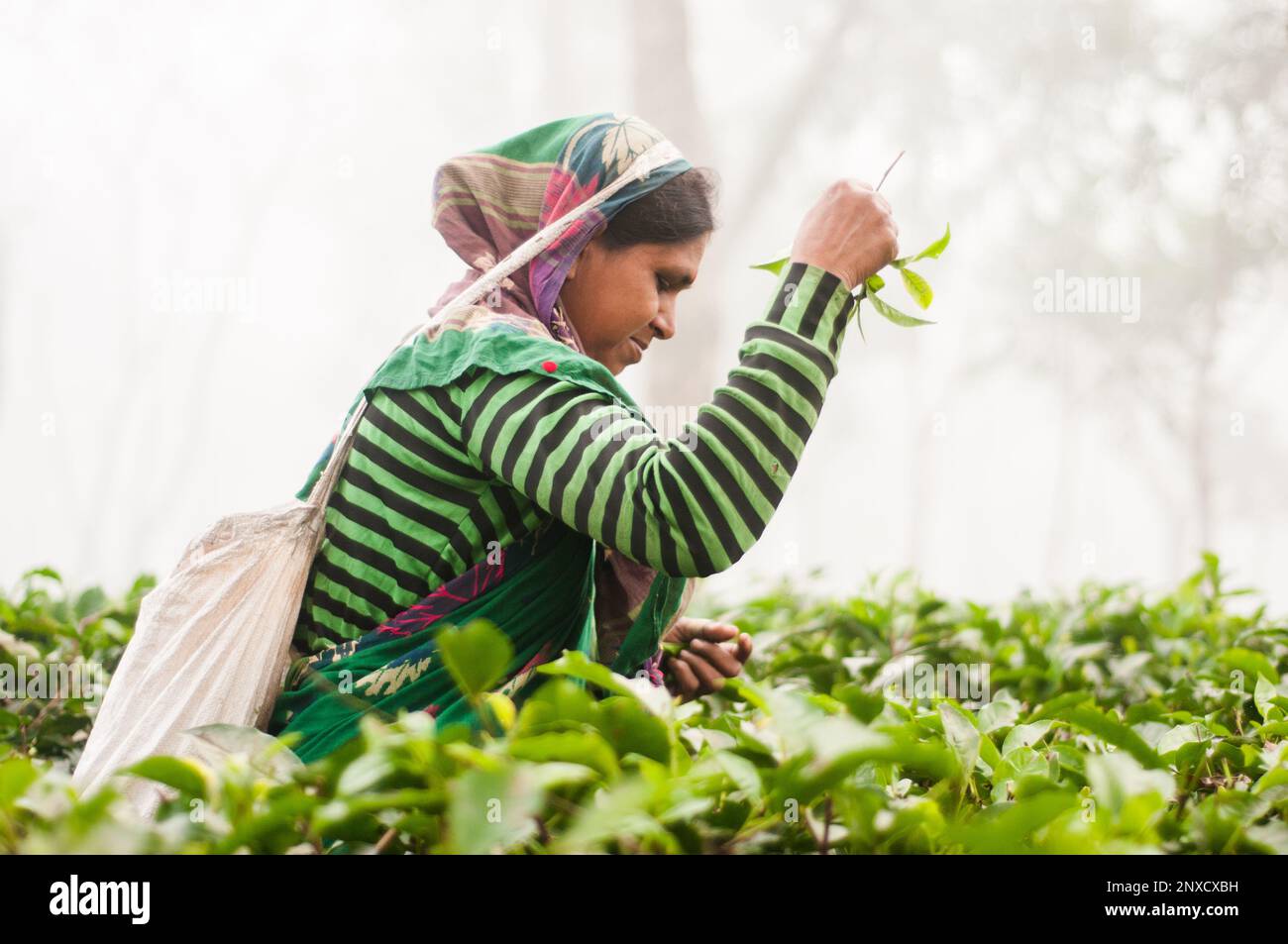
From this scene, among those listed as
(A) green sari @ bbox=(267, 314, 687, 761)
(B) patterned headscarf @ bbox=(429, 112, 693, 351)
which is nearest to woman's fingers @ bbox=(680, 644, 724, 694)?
(A) green sari @ bbox=(267, 314, 687, 761)

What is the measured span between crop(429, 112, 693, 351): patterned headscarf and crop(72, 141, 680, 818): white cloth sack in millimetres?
431

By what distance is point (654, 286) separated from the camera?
1845mm

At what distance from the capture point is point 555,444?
1415 millimetres

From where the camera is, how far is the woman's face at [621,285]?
181 centimetres

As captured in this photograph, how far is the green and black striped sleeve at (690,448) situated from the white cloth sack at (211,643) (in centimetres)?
30

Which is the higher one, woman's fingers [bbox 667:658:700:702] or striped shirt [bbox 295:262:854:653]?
striped shirt [bbox 295:262:854:653]

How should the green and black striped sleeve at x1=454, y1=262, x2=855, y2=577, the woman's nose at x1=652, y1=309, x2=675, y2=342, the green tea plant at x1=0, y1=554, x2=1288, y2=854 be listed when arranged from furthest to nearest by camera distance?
the woman's nose at x1=652, y1=309, x2=675, y2=342
the green and black striped sleeve at x1=454, y1=262, x2=855, y2=577
the green tea plant at x1=0, y1=554, x2=1288, y2=854

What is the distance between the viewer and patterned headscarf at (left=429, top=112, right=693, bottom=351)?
1.74 metres

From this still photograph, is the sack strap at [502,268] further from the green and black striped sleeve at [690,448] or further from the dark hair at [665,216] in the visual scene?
the green and black striped sleeve at [690,448]

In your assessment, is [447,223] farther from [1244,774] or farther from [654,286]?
[1244,774]

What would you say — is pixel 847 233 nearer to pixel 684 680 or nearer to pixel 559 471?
pixel 559 471

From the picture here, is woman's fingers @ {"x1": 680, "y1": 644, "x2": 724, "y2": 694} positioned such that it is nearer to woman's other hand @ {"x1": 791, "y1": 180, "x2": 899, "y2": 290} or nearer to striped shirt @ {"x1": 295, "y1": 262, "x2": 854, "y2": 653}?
striped shirt @ {"x1": 295, "y1": 262, "x2": 854, "y2": 653}
